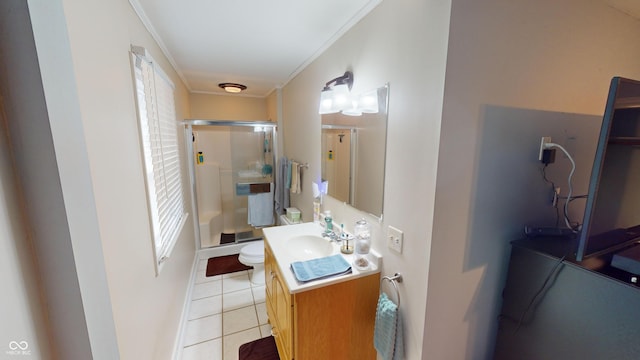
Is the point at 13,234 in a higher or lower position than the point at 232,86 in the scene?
lower

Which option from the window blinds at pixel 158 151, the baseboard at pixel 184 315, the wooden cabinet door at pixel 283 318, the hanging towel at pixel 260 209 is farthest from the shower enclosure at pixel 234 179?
the wooden cabinet door at pixel 283 318

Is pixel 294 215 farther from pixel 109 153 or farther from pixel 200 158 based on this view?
pixel 109 153

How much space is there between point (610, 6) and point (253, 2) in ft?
7.01

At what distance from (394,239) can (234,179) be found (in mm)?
2905

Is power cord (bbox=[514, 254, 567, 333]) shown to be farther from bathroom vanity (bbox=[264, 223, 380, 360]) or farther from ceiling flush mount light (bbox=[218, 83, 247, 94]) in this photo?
ceiling flush mount light (bbox=[218, 83, 247, 94])

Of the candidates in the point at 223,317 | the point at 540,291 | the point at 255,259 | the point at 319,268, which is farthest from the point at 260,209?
the point at 540,291

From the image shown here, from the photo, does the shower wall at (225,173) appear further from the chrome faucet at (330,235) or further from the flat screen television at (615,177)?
the flat screen television at (615,177)

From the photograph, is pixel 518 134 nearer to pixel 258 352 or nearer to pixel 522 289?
pixel 522 289

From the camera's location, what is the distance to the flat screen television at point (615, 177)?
0.87m

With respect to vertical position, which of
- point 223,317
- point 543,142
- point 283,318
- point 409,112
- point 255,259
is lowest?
point 223,317

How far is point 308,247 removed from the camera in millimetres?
1880

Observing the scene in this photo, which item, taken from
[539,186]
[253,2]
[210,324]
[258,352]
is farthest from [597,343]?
[210,324]

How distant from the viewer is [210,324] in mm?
2156

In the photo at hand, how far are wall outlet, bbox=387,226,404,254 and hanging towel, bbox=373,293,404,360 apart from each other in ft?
1.00
